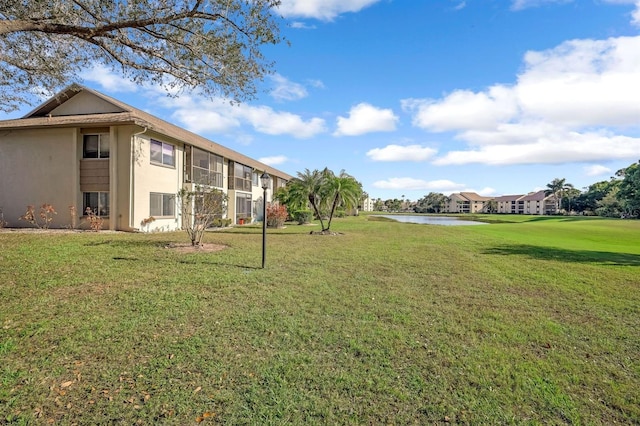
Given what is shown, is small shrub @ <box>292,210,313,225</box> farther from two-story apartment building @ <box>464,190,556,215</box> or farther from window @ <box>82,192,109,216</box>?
two-story apartment building @ <box>464,190,556,215</box>

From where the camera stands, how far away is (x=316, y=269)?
32.0 ft

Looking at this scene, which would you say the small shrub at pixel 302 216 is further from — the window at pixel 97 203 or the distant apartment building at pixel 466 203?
the distant apartment building at pixel 466 203

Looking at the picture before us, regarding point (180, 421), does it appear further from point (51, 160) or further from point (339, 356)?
point (51, 160)

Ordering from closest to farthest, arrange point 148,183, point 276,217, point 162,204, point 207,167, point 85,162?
point 85,162 < point 148,183 < point 162,204 < point 207,167 < point 276,217

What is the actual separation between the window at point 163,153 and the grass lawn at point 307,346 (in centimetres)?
1031

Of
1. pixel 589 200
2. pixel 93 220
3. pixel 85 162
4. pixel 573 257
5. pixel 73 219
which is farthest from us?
pixel 589 200

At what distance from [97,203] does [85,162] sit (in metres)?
2.22

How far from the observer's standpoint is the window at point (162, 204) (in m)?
18.5

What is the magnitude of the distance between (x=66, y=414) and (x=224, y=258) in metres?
7.55

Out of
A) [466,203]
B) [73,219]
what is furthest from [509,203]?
[73,219]

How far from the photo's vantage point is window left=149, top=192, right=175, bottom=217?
1855 centimetres

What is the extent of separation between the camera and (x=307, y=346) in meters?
4.70

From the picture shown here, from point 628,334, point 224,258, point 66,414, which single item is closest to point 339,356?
point 66,414

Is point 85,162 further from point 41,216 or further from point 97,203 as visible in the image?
point 41,216
